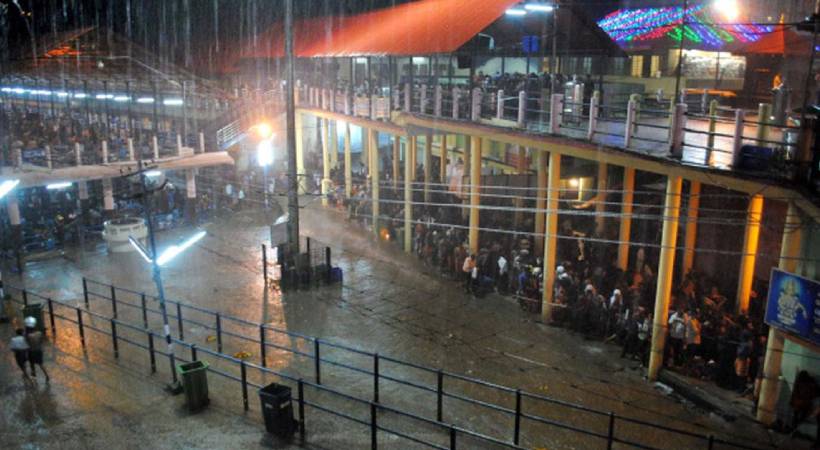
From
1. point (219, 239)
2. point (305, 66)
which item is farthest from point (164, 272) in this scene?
point (305, 66)

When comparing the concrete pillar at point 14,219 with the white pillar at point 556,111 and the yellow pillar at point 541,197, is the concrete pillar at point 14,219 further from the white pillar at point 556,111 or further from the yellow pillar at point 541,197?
the white pillar at point 556,111

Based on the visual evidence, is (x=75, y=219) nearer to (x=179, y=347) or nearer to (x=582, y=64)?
(x=179, y=347)

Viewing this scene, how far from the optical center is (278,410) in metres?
10.5

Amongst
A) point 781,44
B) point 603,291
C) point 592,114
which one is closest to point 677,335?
point 603,291

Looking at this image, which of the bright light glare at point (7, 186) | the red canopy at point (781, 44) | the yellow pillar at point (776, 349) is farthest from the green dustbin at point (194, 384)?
the red canopy at point (781, 44)

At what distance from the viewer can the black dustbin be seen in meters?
10.5

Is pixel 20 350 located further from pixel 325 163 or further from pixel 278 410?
pixel 325 163

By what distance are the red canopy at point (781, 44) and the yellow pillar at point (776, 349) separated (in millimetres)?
9883

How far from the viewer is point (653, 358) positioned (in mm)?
13320

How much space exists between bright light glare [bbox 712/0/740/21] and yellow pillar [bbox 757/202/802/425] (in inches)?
748

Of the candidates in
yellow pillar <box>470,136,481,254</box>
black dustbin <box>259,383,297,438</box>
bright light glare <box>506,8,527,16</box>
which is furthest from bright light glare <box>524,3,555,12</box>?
black dustbin <box>259,383,297,438</box>

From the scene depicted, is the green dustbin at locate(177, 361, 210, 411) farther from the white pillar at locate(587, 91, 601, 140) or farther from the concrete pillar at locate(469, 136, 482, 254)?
the concrete pillar at locate(469, 136, 482, 254)

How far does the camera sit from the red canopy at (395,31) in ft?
72.0

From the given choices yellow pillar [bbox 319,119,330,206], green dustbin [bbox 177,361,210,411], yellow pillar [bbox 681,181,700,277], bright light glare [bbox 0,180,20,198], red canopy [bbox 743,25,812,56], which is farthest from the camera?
yellow pillar [bbox 319,119,330,206]
